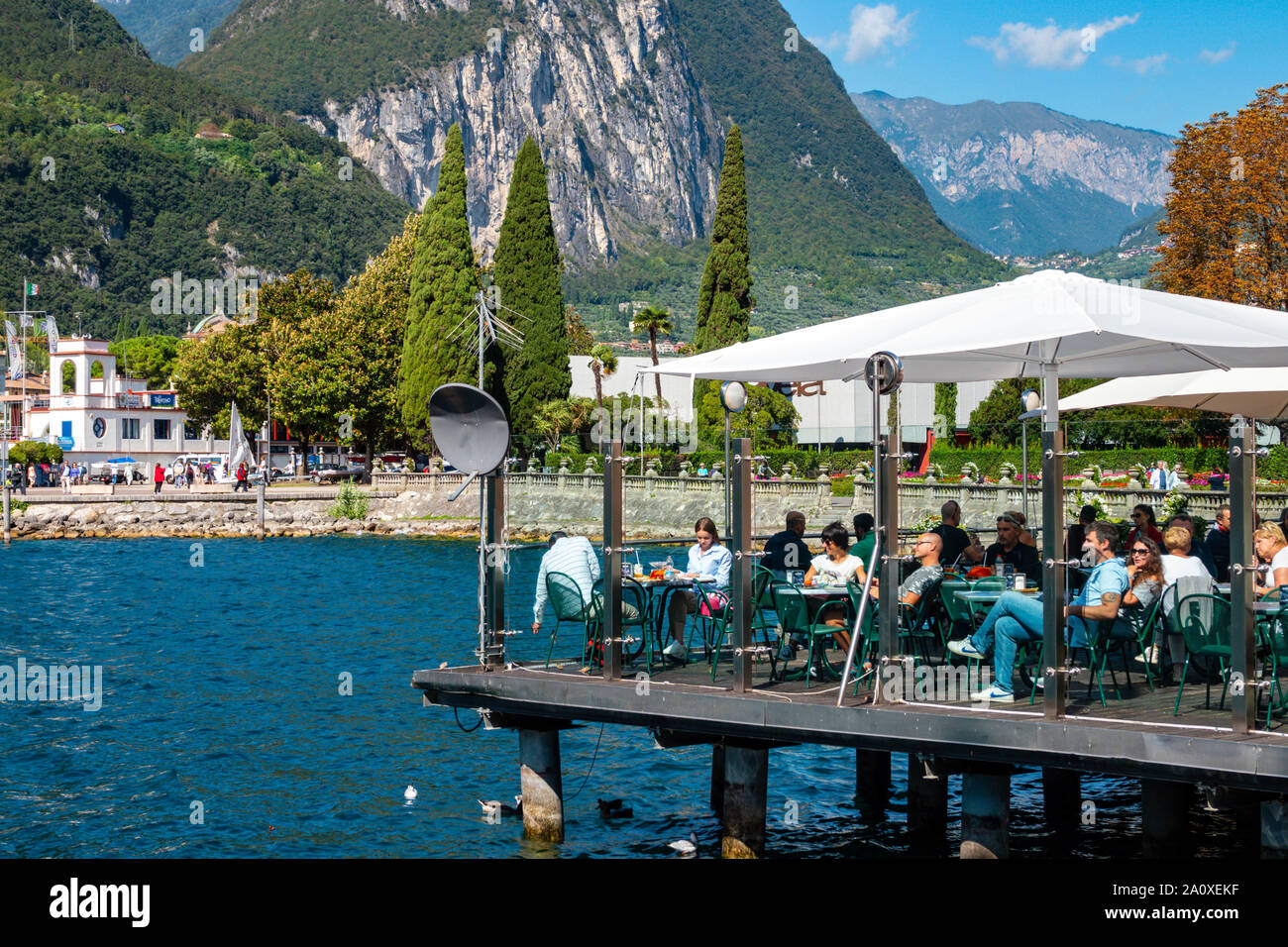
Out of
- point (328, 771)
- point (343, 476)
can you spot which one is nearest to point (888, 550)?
point (328, 771)

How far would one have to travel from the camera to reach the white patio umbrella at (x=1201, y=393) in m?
15.5

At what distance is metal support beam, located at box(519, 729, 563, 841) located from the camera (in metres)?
11.9

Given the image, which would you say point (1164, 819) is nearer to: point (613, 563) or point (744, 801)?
point (744, 801)

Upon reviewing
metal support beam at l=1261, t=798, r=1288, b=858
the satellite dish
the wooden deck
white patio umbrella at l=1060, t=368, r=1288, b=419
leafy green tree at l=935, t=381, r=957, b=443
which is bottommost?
metal support beam at l=1261, t=798, r=1288, b=858

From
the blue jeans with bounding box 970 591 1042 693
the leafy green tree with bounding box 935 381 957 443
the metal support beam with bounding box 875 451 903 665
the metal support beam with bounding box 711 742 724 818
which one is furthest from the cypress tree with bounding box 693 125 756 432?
the metal support beam with bounding box 875 451 903 665

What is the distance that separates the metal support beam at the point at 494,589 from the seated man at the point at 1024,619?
12.8 ft

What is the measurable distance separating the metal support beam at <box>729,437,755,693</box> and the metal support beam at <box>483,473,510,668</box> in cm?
220

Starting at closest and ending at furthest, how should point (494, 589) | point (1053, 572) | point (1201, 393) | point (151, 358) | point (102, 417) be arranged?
point (1053, 572) < point (494, 589) < point (1201, 393) < point (102, 417) < point (151, 358)

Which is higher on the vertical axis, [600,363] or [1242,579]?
[600,363]

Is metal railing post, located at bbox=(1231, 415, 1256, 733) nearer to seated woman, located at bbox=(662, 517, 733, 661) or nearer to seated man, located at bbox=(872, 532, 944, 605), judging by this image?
seated man, located at bbox=(872, 532, 944, 605)

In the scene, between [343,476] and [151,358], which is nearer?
[343,476]

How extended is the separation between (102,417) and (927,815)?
80812mm

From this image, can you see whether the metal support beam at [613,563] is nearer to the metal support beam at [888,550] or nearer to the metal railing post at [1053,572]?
the metal support beam at [888,550]

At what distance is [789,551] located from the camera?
42.8ft
